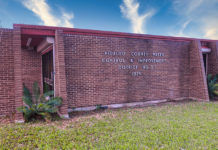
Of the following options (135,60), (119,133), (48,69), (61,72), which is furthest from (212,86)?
(48,69)

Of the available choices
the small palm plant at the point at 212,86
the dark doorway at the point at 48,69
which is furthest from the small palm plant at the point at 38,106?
the small palm plant at the point at 212,86

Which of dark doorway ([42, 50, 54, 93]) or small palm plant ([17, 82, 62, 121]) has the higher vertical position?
dark doorway ([42, 50, 54, 93])

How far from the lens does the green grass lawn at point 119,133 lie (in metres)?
3.91

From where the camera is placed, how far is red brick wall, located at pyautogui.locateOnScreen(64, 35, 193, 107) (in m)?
7.24

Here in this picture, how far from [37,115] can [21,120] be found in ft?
2.42

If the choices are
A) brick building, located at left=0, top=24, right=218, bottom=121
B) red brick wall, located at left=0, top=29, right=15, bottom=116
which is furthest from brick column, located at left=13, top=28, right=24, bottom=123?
red brick wall, located at left=0, top=29, right=15, bottom=116

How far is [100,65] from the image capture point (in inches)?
303

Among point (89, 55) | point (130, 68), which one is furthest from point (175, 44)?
point (89, 55)

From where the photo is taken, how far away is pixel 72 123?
5.52m

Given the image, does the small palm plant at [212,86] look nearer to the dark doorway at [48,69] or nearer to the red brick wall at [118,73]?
the red brick wall at [118,73]

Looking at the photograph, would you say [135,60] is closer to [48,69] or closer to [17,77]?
[48,69]

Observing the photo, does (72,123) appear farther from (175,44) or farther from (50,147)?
(175,44)

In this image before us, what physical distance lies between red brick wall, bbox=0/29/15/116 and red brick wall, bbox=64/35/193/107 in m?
2.15

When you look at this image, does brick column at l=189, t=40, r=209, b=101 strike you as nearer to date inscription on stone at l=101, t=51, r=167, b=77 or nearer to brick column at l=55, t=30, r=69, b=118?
date inscription on stone at l=101, t=51, r=167, b=77
